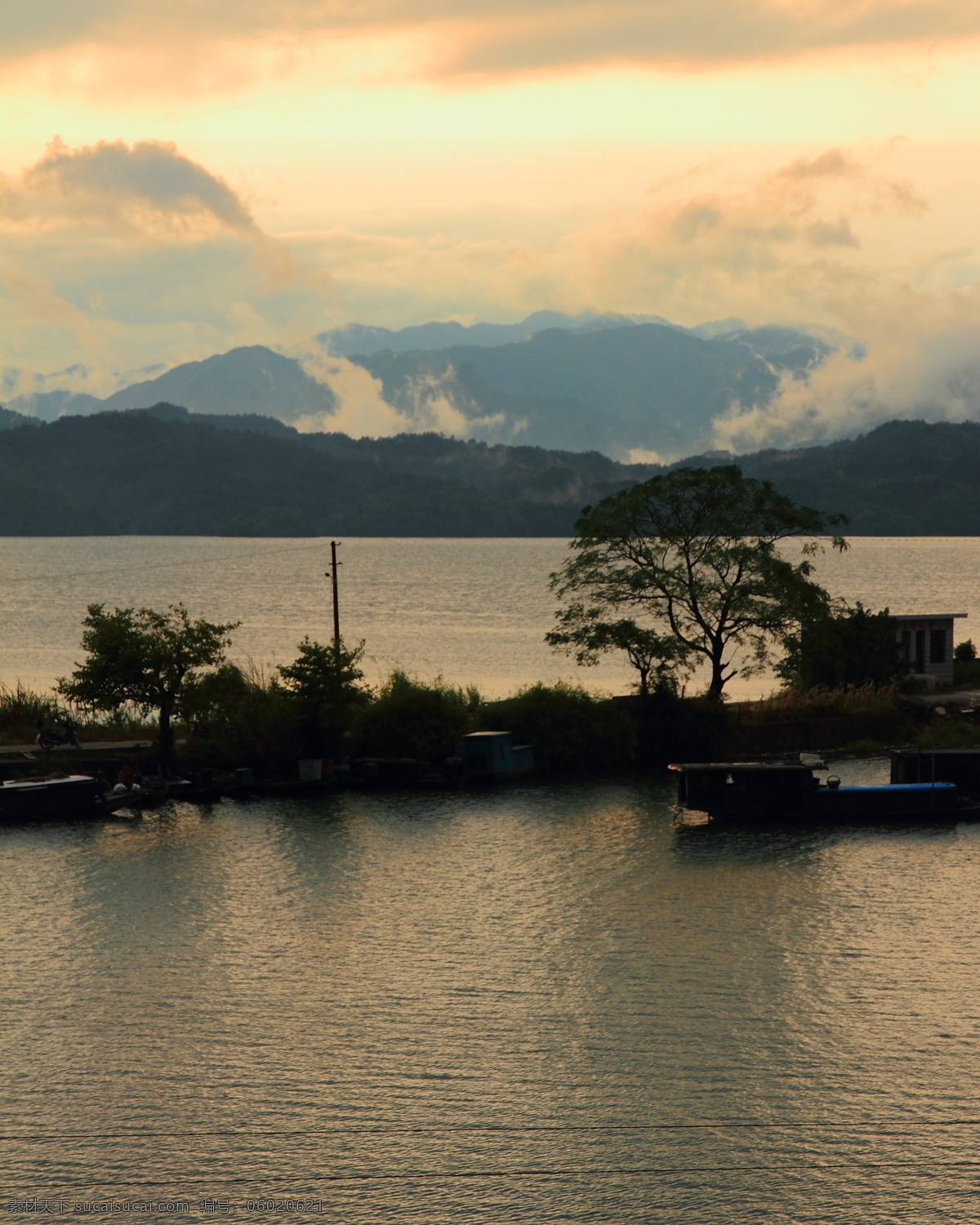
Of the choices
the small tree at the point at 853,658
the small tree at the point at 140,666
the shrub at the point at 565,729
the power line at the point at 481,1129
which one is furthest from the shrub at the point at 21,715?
the power line at the point at 481,1129

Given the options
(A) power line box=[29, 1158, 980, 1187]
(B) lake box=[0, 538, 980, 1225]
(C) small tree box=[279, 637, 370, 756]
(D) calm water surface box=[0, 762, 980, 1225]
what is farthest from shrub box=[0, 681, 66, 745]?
(A) power line box=[29, 1158, 980, 1187]

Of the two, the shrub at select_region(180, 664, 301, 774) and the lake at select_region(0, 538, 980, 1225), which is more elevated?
the shrub at select_region(180, 664, 301, 774)

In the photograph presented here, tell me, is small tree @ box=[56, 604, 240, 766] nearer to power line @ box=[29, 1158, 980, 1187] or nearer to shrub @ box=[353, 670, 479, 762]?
shrub @ box=[353, 670, 479, 762]

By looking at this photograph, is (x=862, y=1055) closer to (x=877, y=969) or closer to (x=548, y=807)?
(x=877, y=969)

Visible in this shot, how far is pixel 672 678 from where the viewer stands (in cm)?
6781

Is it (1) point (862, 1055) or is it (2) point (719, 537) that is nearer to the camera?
(1) point (862, 1055)

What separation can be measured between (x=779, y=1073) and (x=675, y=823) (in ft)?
85.6

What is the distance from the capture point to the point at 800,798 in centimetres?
5422

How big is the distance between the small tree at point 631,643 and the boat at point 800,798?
42.9 ft

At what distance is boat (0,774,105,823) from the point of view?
2111 inches

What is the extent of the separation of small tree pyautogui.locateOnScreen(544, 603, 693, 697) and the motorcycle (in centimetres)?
2487

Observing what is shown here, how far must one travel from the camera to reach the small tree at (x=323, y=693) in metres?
60.7

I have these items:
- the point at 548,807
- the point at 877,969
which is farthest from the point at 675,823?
the point at 877,969

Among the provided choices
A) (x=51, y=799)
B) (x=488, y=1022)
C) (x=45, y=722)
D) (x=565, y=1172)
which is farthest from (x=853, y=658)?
(x=565, y=1172)
